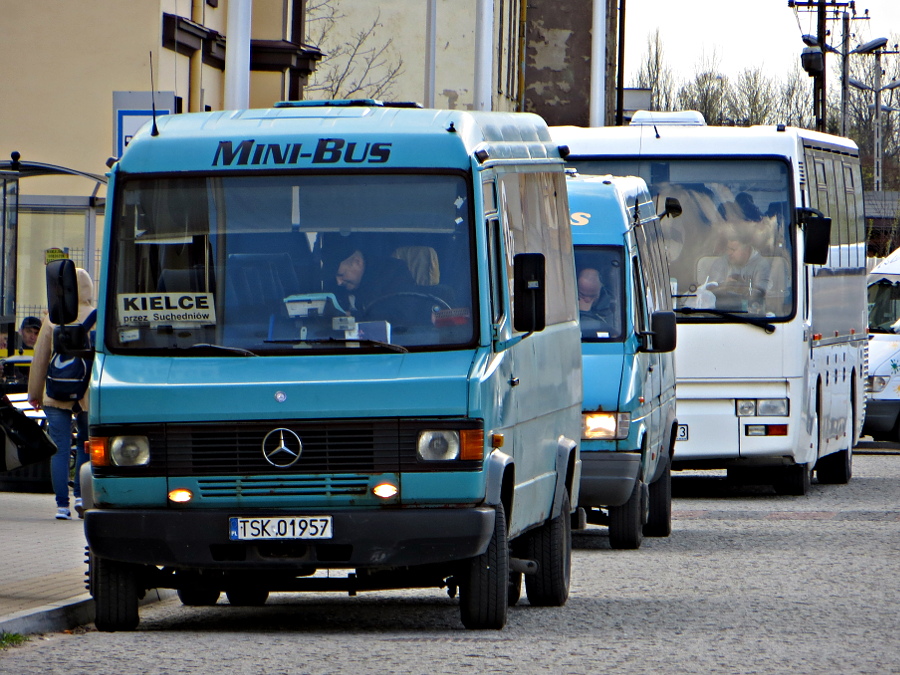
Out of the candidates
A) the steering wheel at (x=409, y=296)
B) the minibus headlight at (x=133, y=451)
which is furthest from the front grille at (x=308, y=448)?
the steering wheel at (x=409, y=296)

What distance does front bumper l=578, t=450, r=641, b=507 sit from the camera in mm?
13867

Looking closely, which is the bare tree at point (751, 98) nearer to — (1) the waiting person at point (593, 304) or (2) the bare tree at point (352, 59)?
(2) the bare tree at point (352, 59)

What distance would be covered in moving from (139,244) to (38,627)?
192cm

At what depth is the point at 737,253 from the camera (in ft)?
61.8

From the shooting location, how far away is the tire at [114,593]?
31.4 feet

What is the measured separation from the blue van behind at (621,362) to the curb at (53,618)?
→ 456cm

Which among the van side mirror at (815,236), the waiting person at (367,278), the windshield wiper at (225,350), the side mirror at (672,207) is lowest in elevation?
the windshield wiper at (225,350)

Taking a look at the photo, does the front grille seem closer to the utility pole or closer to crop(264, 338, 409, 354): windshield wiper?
crop(264, 338, 409, 354): windshield wiper

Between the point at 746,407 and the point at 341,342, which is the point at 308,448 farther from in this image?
the point at 746,407

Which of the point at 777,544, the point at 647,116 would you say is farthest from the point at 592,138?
the point at 777,544

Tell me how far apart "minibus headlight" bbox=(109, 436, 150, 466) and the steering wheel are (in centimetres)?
121

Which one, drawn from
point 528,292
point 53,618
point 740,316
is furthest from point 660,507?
point 53,618

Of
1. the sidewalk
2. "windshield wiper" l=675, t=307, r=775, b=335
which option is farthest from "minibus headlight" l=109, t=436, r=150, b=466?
"windshield wiper" l=675, t=307, r=775, b=335

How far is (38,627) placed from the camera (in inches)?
380
